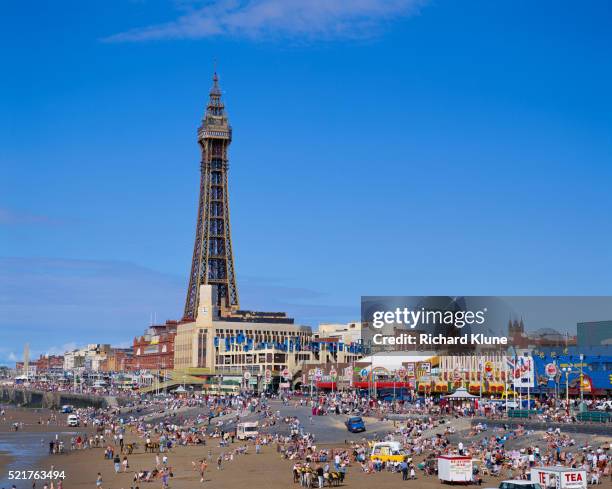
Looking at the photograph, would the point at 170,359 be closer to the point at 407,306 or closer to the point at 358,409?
the point at 407,306

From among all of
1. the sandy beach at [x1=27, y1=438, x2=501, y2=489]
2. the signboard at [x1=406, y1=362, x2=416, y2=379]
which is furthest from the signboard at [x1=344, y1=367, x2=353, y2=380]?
the sandy beach at [x1=27, y1=438, x2=501, y2=489]

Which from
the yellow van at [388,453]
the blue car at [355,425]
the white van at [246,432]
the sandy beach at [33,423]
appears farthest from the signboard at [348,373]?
the yellow van at [388,453]

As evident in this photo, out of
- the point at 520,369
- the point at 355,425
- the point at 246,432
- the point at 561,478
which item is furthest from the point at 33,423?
the point at 561,478

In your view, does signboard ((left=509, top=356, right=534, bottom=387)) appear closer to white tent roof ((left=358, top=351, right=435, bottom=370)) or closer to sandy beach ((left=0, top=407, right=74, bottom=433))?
white tent roof ((left=358, top=351, right=435, bottom=370))

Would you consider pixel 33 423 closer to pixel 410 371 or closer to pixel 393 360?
pixel 393 360

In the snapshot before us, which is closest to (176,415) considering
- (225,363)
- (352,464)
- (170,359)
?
(352,464)

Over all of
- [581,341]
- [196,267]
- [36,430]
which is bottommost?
[36,430]
